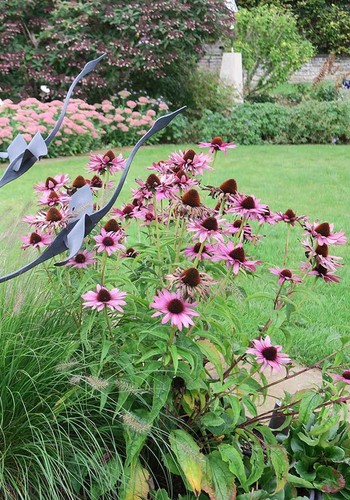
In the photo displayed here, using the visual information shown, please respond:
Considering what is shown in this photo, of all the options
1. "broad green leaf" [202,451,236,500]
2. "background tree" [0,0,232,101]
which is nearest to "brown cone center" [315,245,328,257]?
"broad green leaf" [202,451,236,500]

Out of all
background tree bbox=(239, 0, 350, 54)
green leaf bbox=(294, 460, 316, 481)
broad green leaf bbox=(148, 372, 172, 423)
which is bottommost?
background tree bbox=(239, 0, 350, 54)

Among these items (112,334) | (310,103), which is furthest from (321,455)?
(310,103)

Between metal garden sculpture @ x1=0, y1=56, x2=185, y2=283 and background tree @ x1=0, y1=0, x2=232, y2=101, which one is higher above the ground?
metal garden sculpture @ x1=0, y1=56, x2=185, y2=283

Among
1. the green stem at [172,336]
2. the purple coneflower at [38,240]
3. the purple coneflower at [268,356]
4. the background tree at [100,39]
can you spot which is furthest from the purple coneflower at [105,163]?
the background tree at [100,39]

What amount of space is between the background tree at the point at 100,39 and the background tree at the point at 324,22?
15.2 metres

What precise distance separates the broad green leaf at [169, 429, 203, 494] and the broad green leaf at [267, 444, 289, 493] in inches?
9.4

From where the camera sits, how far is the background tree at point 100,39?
11297mm

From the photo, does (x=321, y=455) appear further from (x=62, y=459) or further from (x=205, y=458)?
(x=62, y=459)

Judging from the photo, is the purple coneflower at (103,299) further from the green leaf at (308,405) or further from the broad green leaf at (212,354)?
the green leaf at (308,405)

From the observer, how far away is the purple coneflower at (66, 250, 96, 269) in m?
1.93

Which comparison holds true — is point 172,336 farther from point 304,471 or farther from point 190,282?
point 304,471

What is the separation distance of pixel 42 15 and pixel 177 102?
289cm

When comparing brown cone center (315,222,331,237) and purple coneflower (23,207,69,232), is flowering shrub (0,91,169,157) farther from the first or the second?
brown cone center (315,222,331,237)

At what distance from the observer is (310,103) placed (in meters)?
11.7
